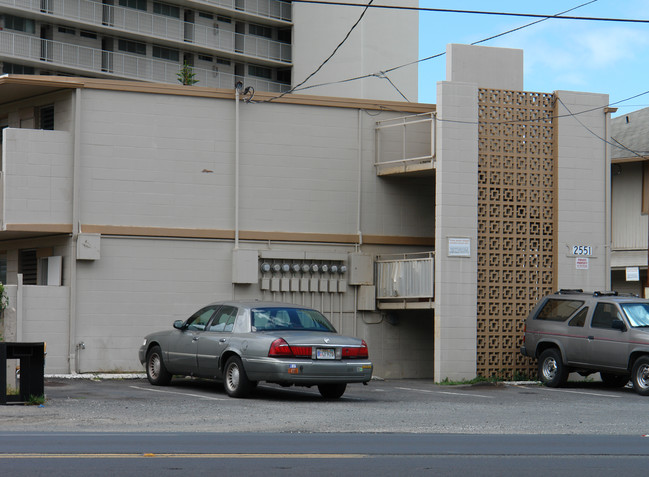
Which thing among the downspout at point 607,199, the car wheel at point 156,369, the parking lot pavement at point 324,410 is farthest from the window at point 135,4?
the car wheel at point 156,369

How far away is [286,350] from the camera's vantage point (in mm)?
16359

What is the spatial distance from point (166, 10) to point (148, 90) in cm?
3494

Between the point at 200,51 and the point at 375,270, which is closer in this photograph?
the point at 375,270

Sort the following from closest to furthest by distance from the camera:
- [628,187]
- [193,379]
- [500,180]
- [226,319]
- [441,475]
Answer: [441,475] < [226,319] < [193,379] < [500,180] < [628,187]

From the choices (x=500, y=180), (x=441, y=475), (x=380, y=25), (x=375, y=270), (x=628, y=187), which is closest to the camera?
(x=441, y=475)

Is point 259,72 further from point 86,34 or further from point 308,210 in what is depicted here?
point 308,210

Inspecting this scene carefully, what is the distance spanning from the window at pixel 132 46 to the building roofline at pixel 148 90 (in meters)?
31.5

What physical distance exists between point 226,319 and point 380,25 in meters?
42.2

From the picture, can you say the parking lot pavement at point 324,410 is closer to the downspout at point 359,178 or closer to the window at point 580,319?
the window at point 580,319

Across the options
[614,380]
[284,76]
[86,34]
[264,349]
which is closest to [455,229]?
[614,380]

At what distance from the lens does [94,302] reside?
22578 mm

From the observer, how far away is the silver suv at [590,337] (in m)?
19.8

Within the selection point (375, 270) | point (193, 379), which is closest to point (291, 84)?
point (375, 270)

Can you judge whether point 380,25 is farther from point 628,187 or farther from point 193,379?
point 193,379
